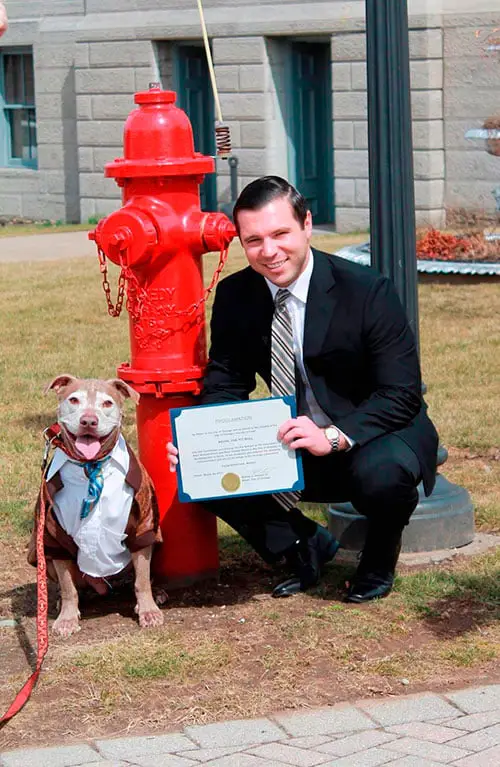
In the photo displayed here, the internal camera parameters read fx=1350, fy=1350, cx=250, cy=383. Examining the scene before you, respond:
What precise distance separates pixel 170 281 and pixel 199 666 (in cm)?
128

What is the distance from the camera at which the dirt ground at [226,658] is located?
3.67 meters

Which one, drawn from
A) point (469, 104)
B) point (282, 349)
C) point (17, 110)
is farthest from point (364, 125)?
point (282, 349)

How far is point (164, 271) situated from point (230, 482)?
0.75m

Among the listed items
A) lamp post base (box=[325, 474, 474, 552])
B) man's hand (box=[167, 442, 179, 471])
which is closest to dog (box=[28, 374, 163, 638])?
man's hand (box=[167, 442, 179, 471])

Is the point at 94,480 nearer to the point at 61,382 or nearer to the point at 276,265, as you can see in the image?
the point at 61,382

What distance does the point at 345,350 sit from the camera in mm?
4332

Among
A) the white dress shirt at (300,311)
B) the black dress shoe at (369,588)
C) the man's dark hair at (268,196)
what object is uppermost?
the man's dark hair at (268,196)

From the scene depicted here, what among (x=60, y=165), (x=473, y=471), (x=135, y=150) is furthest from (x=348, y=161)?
(x=135, y=150)

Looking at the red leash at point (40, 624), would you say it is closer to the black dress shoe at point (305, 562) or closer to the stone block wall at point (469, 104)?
the black dress shoe at point (305, 562)

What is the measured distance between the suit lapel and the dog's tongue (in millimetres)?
744

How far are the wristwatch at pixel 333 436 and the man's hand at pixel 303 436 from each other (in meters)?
0.01

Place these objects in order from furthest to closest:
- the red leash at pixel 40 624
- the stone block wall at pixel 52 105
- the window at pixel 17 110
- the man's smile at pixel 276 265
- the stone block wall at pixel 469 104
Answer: the window at pixel 17 110 < the stone block wall at pixel 52 105 < the stone block wall at pixel 469 104 < the man's smile at pixel 276 265 < the red leash at pixel 40 624

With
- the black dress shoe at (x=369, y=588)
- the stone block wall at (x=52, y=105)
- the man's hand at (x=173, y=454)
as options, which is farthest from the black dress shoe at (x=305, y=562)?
the stone block wall at (x=52, y=105)

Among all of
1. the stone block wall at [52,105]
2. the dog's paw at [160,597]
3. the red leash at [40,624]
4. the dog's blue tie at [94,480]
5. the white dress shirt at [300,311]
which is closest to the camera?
the red leash at [40,624]
